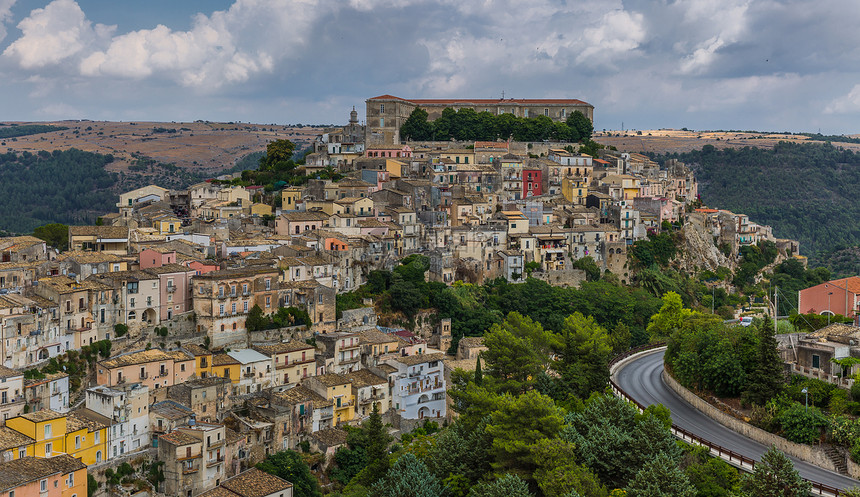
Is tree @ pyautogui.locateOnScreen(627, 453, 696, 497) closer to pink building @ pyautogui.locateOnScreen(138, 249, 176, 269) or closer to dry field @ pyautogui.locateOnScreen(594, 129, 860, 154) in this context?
pink building @ pyautogui.locateOnScreen(138, 249, 176, 269)

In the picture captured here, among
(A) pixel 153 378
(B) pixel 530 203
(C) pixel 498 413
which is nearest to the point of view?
(C) pixel 498 413

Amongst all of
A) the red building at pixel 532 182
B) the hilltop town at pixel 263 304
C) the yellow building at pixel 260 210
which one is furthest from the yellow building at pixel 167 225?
the red building at pixel 532 182

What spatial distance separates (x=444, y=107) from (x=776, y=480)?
251 ft

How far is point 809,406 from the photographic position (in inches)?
1148

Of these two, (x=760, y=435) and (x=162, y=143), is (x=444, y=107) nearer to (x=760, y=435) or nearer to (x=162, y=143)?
(x=760, y=435)

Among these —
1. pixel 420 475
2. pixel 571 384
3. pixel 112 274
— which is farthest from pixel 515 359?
pixel 112 274

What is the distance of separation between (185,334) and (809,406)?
30.7 m

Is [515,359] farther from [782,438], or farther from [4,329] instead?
[4,329]

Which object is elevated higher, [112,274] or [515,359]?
[112,274]

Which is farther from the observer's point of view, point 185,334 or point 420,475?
point 185,334

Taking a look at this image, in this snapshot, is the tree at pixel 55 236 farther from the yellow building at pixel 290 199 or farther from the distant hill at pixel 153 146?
the distant hill at pixel 153 146

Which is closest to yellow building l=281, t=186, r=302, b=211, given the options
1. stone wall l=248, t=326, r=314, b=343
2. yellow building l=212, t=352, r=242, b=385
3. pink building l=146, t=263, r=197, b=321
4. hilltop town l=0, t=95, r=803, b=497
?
hilltop town l=0, t=95, r=803, b=497

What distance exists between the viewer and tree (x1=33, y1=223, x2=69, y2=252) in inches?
2266

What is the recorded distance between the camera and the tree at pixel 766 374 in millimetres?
30203
